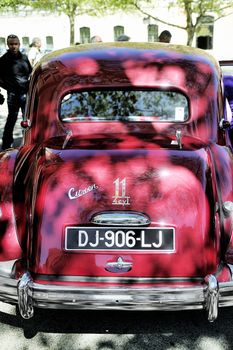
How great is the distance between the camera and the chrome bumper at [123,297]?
3.16m

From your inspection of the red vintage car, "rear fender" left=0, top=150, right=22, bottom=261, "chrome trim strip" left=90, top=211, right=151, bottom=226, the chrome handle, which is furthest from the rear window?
the chrome handle

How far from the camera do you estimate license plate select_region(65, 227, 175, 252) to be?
324 centimetres

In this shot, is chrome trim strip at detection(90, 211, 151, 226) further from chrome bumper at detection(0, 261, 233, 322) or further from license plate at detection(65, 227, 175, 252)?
chrome bumper at detection(0, 261, 233, 322)

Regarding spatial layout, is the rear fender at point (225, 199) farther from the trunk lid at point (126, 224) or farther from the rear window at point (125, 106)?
the rear window at point (125, 106)

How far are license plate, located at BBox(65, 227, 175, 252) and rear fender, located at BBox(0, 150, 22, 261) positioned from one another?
0.47 meters

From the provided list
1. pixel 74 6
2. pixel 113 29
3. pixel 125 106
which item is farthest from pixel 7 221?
pixel 113 29

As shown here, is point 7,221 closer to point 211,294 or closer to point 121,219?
point 121,219

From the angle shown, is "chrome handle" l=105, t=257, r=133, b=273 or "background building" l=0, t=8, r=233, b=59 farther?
"background building" l=0, t=8, r=233, b=59

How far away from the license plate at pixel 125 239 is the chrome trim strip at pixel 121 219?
0.04m

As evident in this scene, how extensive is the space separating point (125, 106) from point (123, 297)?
1.84 m

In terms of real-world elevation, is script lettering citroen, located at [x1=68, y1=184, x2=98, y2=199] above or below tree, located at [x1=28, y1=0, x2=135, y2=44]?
below

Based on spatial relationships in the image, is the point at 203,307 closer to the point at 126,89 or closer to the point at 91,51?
the point at 126,89

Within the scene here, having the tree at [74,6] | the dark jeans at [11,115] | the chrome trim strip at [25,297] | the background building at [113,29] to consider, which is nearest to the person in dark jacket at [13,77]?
the dark jeans at [11,115]

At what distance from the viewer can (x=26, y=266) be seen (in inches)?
134
